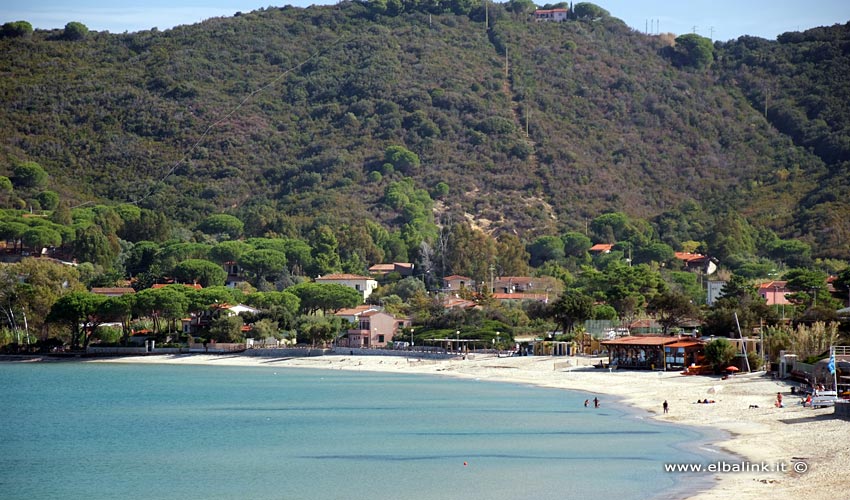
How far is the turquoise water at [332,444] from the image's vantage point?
105 feet

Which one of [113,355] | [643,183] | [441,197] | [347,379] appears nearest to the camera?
[347,379]

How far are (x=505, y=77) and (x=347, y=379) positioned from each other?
112730 millimetres

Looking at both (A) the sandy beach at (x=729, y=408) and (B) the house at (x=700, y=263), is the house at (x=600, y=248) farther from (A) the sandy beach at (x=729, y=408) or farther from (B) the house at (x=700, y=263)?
(A) the sandy beach at (x=729, y=408)

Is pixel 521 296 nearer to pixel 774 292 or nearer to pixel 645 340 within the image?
pixel 774 292

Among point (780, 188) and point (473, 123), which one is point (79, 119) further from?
point (780, 188)

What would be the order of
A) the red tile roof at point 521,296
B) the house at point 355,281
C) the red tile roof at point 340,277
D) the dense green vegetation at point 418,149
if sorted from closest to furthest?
the red tile roof at point 521,296
the house at point 355,281
the red tile roof at point 340,277
the dense green vegetation at point 418,149

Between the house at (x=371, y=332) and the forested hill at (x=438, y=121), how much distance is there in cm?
4259

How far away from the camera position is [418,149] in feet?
519

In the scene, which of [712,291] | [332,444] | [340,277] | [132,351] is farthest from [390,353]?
[332,444]

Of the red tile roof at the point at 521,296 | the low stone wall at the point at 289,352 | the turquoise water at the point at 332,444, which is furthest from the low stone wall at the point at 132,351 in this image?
the red tile roof at the point at 521,296

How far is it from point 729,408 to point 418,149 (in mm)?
117115

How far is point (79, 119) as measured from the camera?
160 m

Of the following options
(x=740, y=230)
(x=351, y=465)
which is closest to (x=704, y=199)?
(x=740, y=230)

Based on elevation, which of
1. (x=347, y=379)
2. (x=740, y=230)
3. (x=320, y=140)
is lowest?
(x=347, y=379)
